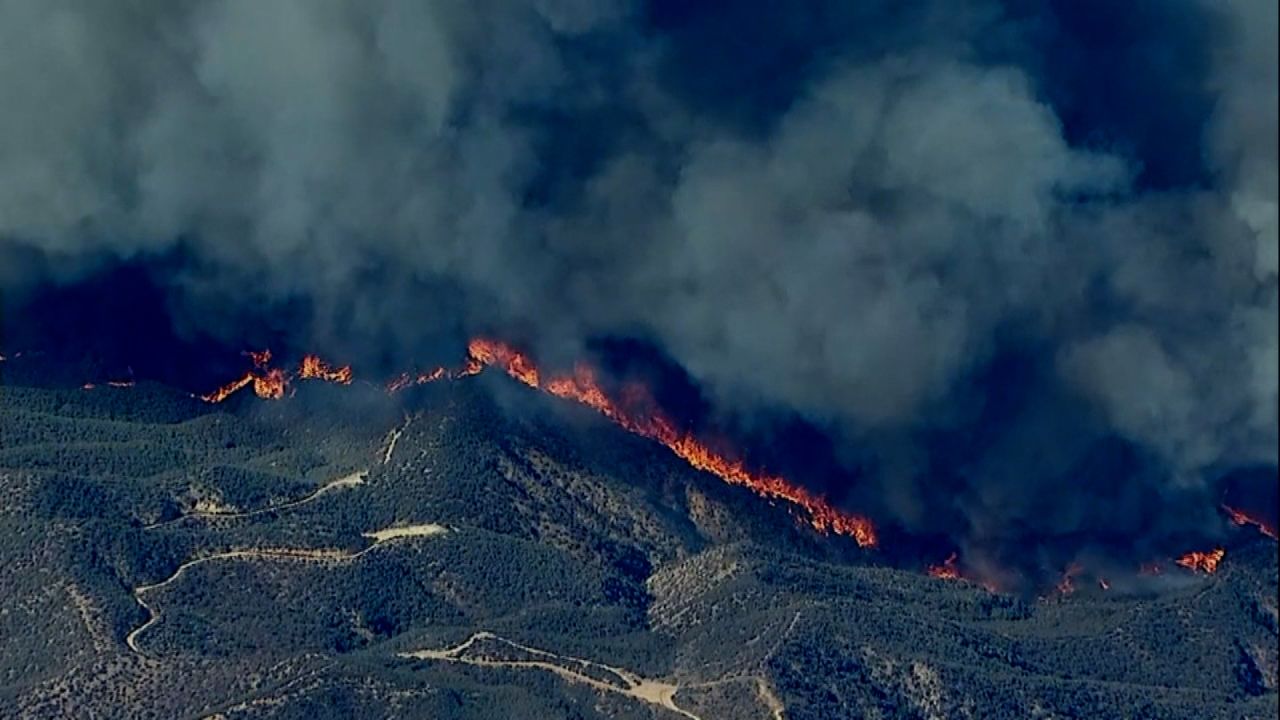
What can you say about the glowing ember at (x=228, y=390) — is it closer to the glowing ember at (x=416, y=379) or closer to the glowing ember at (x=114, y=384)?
the glowing ember at (x=114, y=384)

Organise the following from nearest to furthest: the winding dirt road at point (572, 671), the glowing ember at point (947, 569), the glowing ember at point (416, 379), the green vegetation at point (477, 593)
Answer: the green vegetation at point (477, 593)
the winding dirt road at point (572, 671)
the glowing ember at point (947, 569)
the glowing ember at point (416, 379)

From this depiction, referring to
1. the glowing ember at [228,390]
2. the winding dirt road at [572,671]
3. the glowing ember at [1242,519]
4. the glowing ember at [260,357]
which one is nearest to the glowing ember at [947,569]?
the glowing ember at [1242,519]

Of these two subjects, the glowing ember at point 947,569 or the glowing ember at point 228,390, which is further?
the glowing ember at point 228,390

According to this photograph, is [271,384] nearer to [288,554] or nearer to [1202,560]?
[288,554]

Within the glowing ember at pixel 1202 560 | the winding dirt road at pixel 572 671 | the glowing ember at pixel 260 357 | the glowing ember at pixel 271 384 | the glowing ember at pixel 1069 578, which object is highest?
the glowing ember at pixel 260 357

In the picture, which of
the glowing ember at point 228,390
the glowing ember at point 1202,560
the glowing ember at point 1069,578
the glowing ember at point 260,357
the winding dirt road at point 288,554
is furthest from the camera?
the glowing ember at point 260,357

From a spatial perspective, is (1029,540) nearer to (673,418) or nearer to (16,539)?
(673,418)

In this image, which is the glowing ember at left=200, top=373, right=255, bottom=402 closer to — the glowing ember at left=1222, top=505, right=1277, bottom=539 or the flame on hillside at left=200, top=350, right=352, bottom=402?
the flame on hillside at left=200, top=350, right=352, bottom=402
